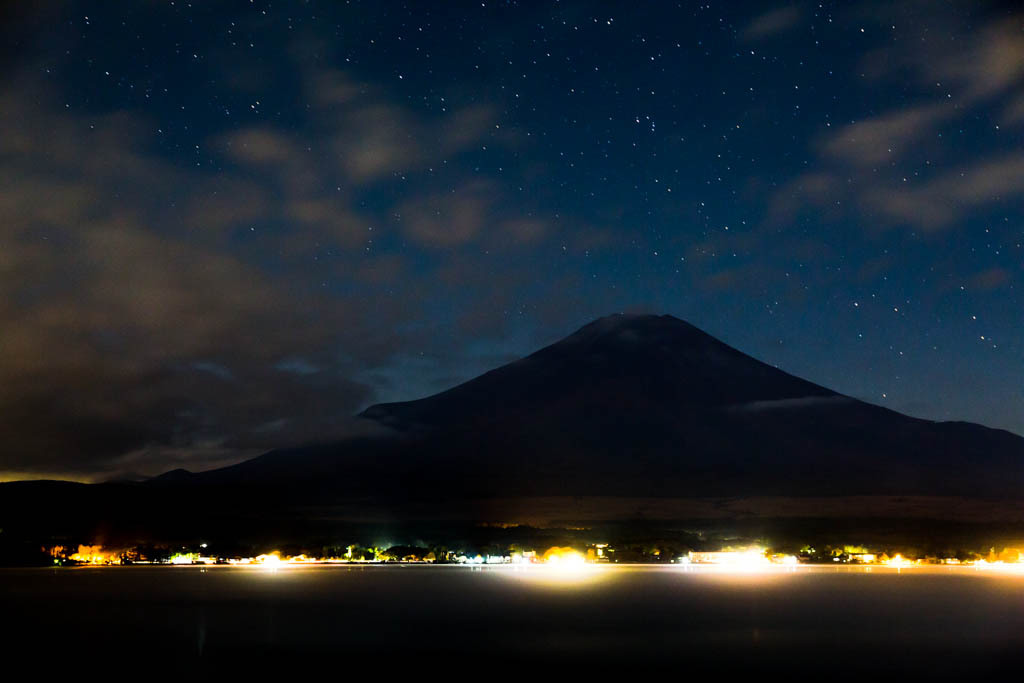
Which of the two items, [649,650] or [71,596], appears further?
[71,596]

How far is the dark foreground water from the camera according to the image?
4309 cm

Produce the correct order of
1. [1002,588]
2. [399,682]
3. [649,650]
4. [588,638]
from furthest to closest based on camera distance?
[1002,588]
[588,638]
[649,650]
[399,682]

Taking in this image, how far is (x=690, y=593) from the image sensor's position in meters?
111

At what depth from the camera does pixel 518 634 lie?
59469 millimetres

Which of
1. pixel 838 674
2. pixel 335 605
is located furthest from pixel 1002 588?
pixel 838 674

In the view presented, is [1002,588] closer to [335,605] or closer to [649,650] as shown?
[335,605]

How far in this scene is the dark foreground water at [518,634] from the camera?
4309 cm

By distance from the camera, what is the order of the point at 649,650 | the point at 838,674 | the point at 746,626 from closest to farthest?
the point at 838,674, the point at 649,650, the point at 746,626

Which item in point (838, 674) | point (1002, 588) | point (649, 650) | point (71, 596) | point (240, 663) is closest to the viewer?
point (838, 674)

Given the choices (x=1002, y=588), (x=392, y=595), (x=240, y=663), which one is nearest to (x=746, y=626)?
(x=240, y=663)

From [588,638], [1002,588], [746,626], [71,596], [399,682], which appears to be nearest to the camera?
[399,682]

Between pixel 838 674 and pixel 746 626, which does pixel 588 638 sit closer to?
pixel 746 626

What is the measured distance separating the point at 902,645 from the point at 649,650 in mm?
12294

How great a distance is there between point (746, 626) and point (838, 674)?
25.7 meters
